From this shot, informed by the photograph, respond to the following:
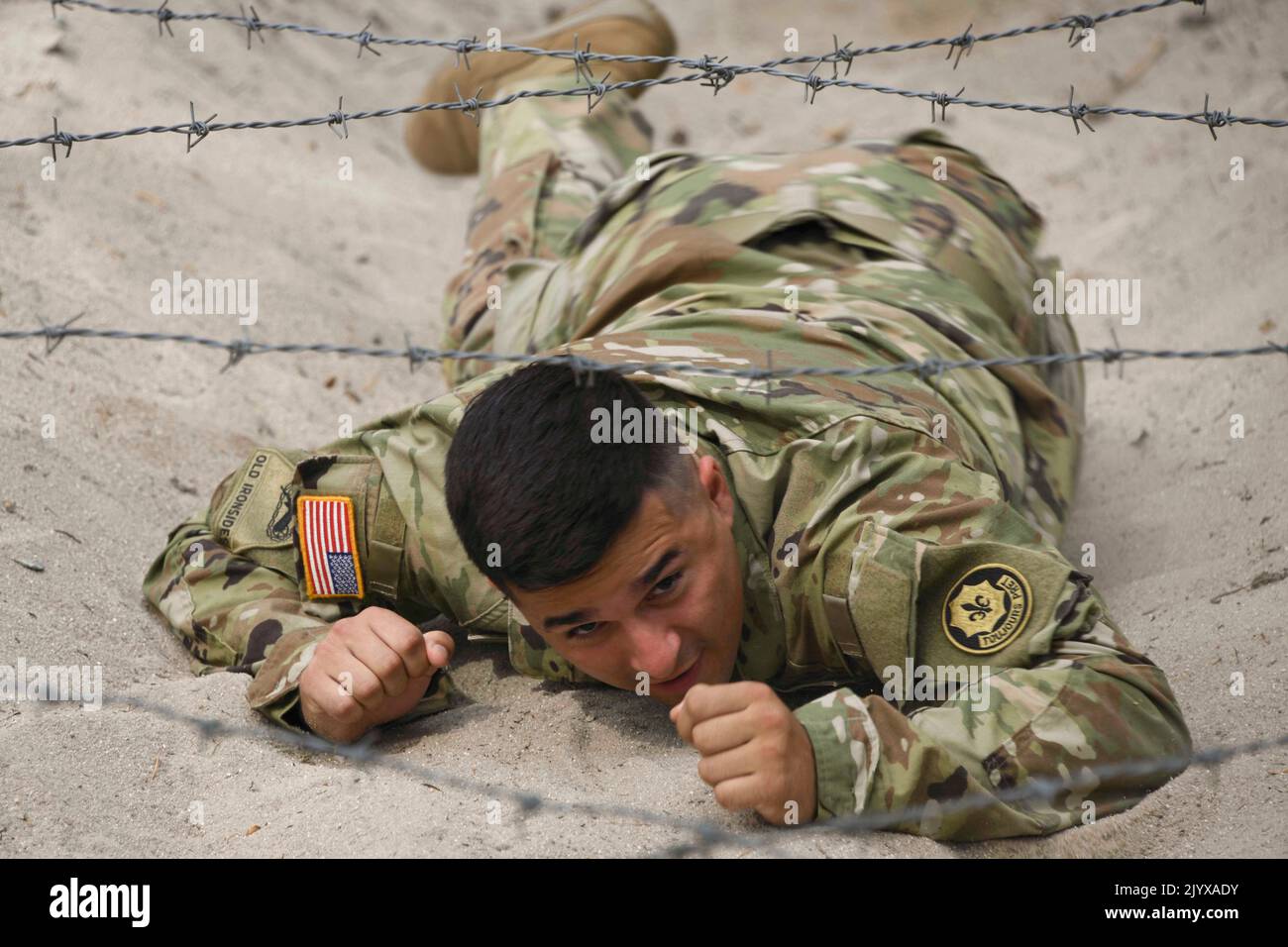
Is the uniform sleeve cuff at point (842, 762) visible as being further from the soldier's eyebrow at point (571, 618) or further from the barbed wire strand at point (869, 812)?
the soldier's eyebrow at point (571, 618)

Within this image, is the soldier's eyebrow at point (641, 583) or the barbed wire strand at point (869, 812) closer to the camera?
the barbed wire strand at point (869, 812)

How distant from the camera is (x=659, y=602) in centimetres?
206

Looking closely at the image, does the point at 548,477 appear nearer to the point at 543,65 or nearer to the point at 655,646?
the point at 655,646

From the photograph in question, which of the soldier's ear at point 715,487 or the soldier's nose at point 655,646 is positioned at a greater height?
the soldier's ear at point 715,487

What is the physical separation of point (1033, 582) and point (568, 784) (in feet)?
2.34

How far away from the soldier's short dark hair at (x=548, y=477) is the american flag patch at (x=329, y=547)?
15.7 inches

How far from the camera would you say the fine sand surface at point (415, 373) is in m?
2.03

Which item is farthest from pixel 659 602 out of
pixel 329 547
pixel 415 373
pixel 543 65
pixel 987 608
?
pixel 543 65

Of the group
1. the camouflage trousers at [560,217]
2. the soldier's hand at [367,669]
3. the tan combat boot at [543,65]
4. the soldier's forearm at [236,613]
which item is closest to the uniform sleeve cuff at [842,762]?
the soldier's hand at [367,669]

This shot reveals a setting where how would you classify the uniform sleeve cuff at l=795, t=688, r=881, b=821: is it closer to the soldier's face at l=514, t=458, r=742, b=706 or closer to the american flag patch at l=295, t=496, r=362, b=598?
the soldier's face at l=514, t=458, r=742, b=706

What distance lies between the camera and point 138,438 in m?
3.39

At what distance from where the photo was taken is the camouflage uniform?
1.92 m

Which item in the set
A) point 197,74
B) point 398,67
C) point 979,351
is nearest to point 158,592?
point 979,351

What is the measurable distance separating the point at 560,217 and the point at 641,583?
2013mm
